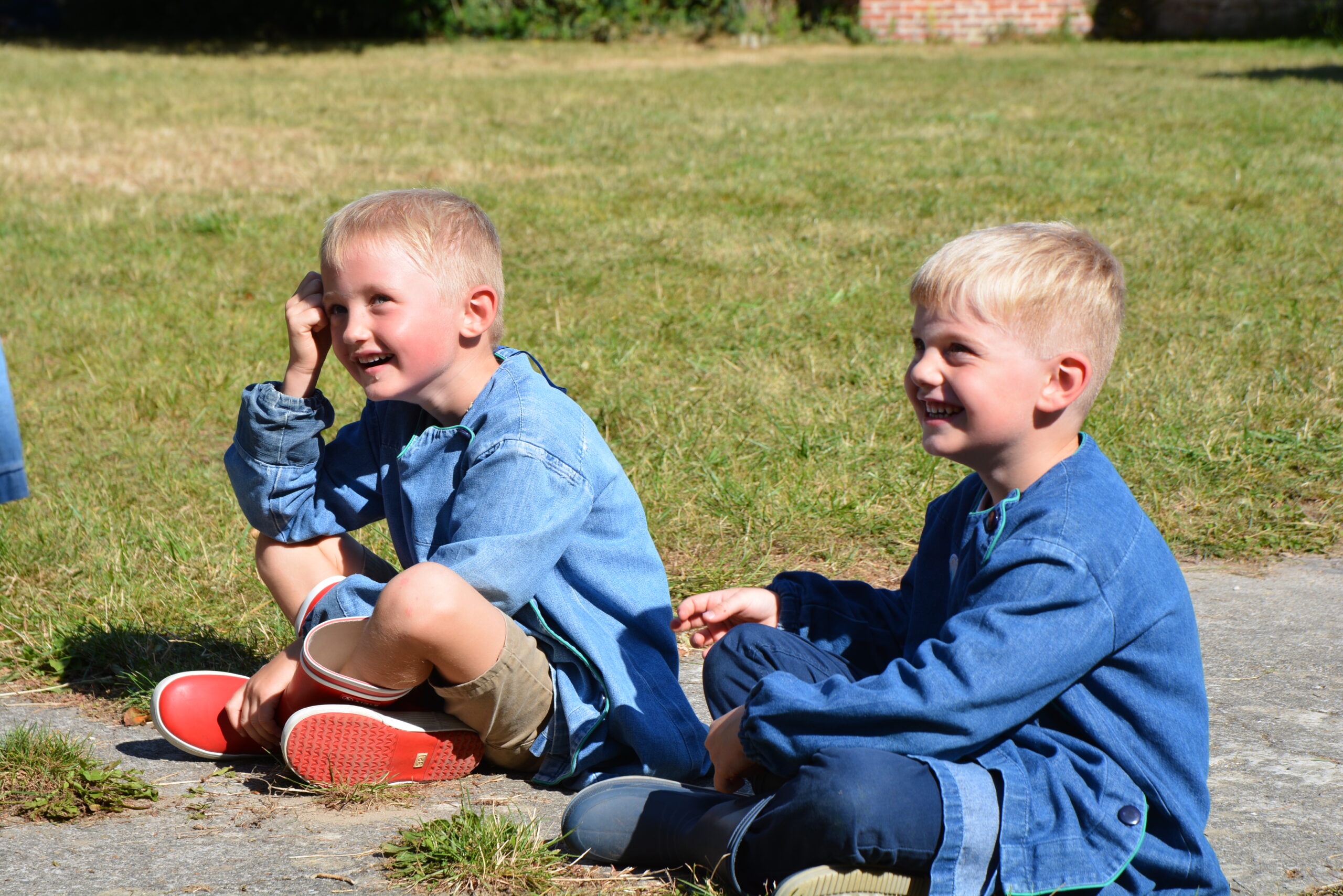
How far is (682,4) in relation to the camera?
19312 mm

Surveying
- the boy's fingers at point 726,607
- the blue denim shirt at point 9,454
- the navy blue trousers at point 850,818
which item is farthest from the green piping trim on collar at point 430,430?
the blue denim shirt at point 9,454

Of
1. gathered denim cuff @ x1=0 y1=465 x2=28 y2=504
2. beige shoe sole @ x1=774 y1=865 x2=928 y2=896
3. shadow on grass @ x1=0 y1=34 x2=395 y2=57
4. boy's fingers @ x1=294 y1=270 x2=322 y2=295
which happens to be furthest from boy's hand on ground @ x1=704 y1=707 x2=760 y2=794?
shadow on grass @ x1=0 y1=34 x2=395 y2=57

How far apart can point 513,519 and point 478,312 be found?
48cm

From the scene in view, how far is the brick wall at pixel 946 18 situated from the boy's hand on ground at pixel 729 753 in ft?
60.4

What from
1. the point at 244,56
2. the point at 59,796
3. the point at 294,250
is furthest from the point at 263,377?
the point at 244,56

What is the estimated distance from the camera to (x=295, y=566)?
262 cm

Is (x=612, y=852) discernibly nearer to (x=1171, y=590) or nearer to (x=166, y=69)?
(x=1171, y=590)

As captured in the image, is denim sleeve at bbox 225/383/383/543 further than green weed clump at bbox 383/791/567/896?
Yes

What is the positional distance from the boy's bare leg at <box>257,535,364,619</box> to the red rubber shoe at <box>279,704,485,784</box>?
0.36 m

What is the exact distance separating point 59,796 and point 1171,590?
1907mm

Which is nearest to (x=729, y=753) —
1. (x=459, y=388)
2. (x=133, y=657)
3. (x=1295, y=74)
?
(x=459, y=388)

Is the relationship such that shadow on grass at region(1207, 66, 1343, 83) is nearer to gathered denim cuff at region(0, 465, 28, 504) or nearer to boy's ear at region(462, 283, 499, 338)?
boy's ear at region(462, 283, 499, 338)

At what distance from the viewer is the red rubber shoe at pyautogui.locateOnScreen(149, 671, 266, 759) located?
2443mm

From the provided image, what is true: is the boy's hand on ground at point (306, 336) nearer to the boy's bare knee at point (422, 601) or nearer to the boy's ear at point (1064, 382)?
the boy's bare knee at point (422, 601)
